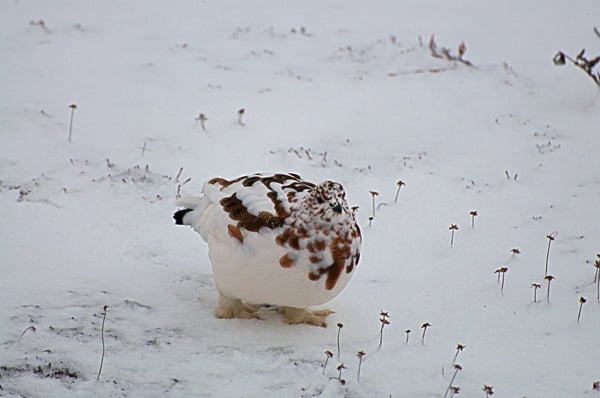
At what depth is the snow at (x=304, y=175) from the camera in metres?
3.58

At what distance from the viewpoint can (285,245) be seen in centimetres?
367

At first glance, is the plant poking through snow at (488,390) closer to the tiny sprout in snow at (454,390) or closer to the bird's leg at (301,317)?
the tiny sprout in snow at (454,390)

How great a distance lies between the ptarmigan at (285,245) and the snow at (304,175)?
28 centimetres

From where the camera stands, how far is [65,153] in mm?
6109

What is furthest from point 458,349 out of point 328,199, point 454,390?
point 328,199

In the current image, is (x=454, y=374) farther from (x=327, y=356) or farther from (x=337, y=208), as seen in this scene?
(x=337, y=208)

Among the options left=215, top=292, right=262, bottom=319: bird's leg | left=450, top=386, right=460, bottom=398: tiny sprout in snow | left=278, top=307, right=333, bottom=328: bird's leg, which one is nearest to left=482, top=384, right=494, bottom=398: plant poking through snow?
left=450, top=386, right=460, bottom=398: tiny sprout in snow

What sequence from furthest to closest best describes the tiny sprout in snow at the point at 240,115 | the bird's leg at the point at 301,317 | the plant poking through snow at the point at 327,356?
the tiny sprout in snow at the point at 240,115 < the bird's leg at the point at 301,317 < the plant poking through snow at the point at 327,356

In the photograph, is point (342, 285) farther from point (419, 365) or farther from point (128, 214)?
point (128, 214)

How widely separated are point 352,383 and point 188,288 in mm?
1314

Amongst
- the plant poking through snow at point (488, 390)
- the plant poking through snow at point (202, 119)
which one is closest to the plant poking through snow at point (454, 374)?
the plant poking through snow at point (488, 390)

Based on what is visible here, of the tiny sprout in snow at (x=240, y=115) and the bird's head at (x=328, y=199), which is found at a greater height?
the tiny sprout in snow at (x=240, y=115)

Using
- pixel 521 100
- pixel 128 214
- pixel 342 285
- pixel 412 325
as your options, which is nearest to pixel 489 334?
pixel 412 325

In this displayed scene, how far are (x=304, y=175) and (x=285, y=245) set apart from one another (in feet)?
8.46
